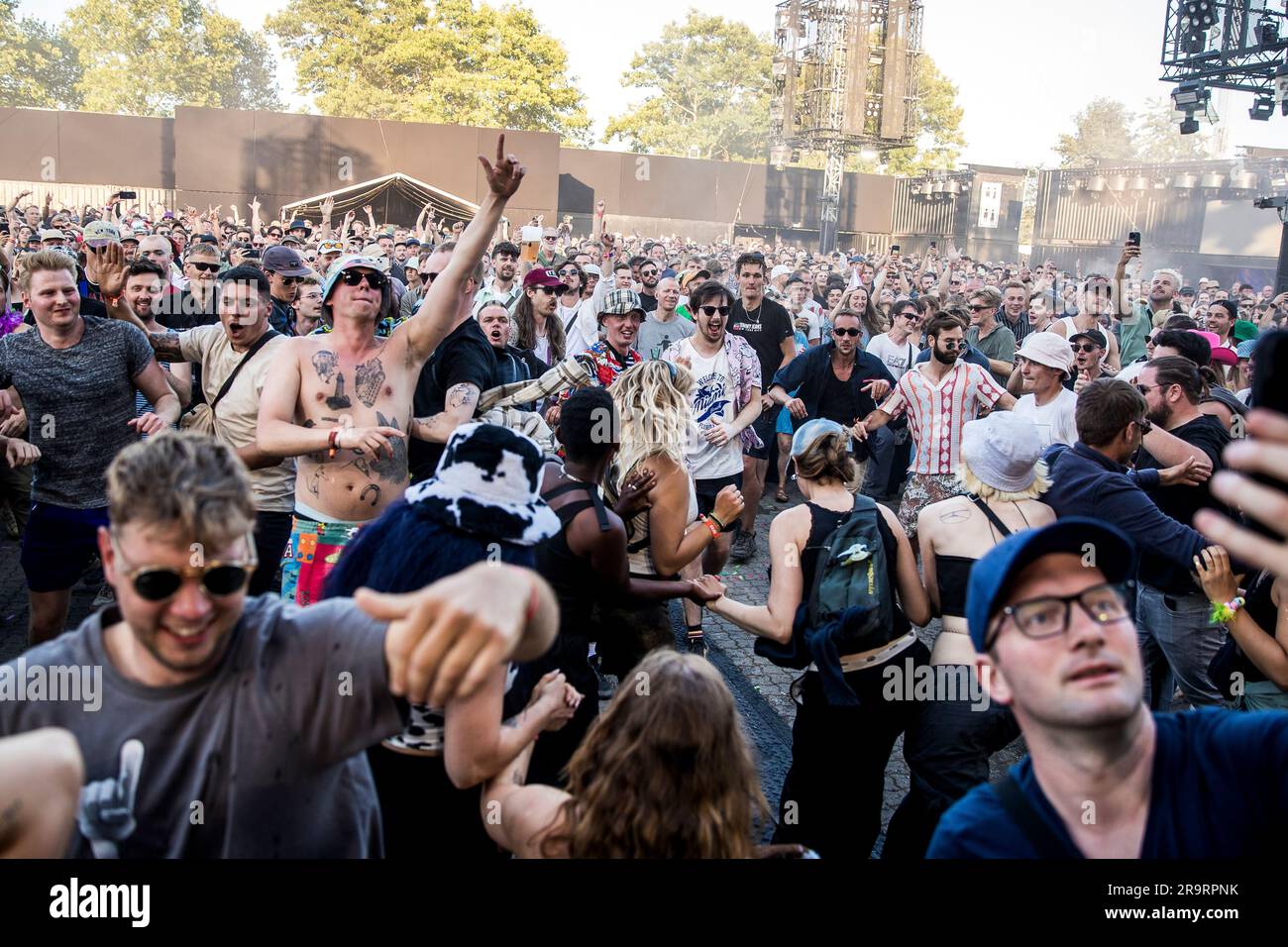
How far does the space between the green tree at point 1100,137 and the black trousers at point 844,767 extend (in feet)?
166

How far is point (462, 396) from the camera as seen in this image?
16.4ft

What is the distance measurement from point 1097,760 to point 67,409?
4.56 meters

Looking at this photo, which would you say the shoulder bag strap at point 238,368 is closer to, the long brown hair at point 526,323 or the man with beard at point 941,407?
the long brown hair at point 526,323

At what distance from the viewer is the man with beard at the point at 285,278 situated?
7.52 metres

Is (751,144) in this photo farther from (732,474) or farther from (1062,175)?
(732,474)

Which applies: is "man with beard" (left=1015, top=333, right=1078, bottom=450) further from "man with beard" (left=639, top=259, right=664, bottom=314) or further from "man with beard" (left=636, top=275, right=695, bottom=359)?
"man with beard" (left=639, top=259, right=664, bottom=314)

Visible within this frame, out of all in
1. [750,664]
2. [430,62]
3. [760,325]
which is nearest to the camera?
[750,664]

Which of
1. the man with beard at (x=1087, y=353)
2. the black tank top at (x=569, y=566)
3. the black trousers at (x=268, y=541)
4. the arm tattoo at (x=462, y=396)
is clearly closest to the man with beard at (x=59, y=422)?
the black trousers at (x=268, y=541)

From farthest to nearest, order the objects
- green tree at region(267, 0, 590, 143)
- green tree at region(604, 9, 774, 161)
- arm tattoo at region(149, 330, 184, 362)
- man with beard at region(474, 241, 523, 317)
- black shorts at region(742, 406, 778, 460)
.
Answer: green tree at region(604, 9, 774, 161) → green tree at region(267, 0, 590, 143) → man with beard at region(474, 241, 523, 317) → black shorts at region(742, 406, 778, 460) → arm tattoo at region(149, 330, 184, 362)

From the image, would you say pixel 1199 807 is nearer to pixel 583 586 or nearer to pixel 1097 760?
pixel 1097 760

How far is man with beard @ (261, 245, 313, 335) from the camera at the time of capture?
7520 millimetres

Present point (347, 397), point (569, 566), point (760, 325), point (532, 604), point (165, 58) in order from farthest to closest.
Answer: point (165, 58)
point (760, 325)
point (347, 397)
point (569, 566)
point (532, 604)

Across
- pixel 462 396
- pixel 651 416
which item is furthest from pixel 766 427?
pixel 462 396

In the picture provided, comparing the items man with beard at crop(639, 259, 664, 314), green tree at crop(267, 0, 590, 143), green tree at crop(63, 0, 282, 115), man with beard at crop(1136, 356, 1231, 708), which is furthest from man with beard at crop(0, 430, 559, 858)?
green tree at crop(63, 0, 282, 115)
